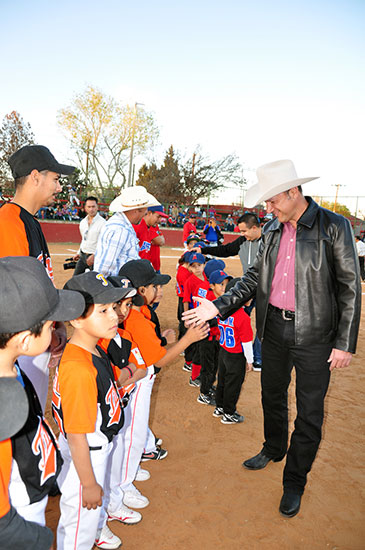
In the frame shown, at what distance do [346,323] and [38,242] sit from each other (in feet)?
7.29

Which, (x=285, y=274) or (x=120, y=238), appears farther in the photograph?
(x=120, y=238)

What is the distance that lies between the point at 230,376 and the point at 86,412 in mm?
2348

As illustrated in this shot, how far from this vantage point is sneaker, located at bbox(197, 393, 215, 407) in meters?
4.63

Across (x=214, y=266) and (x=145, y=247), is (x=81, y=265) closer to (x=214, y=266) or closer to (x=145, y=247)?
(x=145, y=247)

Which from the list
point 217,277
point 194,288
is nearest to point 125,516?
point 217,277

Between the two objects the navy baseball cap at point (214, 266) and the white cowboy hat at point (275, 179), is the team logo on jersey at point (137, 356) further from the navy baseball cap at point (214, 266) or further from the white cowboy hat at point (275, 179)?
the navy baseball cap at point (214, 266)

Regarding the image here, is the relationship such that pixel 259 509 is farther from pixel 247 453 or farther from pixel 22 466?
pixel 22 466

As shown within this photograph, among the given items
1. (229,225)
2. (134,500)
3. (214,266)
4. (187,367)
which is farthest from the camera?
(229,225)

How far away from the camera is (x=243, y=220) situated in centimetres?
572

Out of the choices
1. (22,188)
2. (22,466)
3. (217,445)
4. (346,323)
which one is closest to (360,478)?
(217,445)

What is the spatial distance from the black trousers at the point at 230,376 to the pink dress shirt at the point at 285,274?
1.10m

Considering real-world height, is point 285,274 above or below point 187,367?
above

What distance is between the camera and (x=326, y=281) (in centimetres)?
287

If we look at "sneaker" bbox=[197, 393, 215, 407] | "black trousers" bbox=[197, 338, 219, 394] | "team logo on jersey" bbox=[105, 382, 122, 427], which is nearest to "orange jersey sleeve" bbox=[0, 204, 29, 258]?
"team logo on jersey" bbox=[105, 382, 122, 427]
